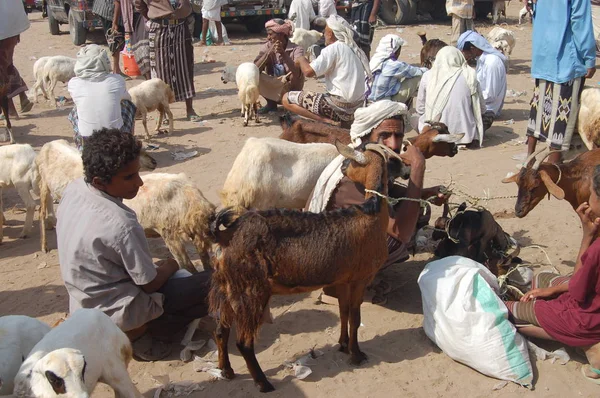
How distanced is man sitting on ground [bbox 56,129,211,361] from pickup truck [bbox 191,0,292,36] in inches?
519

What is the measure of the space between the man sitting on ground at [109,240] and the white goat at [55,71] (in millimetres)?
7521

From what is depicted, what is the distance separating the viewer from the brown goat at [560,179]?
4688mm

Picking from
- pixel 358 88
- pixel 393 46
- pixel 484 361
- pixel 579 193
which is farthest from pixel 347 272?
pixel 393 46

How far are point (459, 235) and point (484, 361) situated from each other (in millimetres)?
1141

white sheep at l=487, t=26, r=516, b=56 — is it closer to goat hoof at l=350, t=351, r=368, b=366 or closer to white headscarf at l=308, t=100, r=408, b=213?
white headscarf at l=308, t=100, r=408, b=213

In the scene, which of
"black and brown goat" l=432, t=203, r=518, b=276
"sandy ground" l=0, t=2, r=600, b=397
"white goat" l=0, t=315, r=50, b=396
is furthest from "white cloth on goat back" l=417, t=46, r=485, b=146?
"white goat" l=0, t=315, r=50, b=396

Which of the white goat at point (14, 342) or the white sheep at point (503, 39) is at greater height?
the white sheep at point (503, 39)

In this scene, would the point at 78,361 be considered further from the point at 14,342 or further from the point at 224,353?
the point at 224,353

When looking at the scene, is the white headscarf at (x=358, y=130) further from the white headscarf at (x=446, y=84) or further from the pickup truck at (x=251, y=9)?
the pickup truck at (x=251, y=9)

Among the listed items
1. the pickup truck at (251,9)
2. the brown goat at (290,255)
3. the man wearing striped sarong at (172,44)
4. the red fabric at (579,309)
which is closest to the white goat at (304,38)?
the man wearing striped sarong at (172,44)

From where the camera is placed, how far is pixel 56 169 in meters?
5.57

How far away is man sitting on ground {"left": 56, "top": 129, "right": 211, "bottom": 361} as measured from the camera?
3.48 metres

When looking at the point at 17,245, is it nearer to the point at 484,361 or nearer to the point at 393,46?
the point at 484,361

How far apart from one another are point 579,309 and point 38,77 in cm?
962
